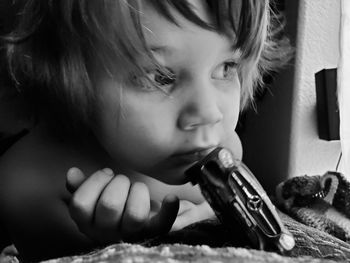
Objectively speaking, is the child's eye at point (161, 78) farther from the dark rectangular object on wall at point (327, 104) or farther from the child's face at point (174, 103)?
the dark rectangular object on wall at point (327, 104)

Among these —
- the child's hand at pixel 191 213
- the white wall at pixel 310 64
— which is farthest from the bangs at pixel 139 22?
the white wall at pixel 310 64

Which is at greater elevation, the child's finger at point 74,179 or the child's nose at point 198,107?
the child's nose at point 198,107

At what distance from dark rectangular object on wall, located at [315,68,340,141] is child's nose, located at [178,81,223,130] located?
42 centimetres

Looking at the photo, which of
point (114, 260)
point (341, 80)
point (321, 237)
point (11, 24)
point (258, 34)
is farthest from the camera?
point (341, 80)

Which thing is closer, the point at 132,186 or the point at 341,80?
the point at 132,186

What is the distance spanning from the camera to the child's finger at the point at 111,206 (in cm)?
59

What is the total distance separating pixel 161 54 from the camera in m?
0.64

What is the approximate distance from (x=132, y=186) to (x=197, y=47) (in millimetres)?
182

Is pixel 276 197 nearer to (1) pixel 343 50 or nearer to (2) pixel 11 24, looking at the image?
(1) pixel 343 50

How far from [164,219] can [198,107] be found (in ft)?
0.46

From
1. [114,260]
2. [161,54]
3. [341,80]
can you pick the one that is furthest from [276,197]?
[114,260]

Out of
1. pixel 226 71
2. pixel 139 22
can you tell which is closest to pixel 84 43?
pixel 139 22

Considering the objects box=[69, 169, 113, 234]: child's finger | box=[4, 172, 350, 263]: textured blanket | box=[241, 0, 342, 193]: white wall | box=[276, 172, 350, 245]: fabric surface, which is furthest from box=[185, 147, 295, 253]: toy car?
box=[241, 0, 342, 193]: white wall

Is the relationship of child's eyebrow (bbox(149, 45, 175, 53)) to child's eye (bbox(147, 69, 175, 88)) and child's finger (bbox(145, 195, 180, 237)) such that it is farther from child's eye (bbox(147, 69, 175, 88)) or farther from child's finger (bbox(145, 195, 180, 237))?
child's finger (bbox(145, 195, 180, 237))
